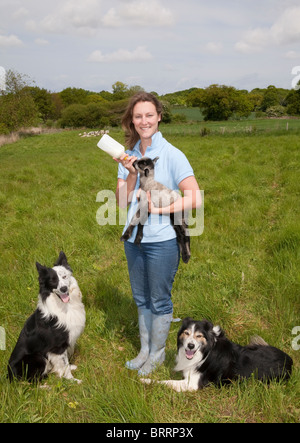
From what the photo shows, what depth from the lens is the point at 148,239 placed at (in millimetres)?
2775

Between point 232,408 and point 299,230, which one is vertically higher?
point 299,230

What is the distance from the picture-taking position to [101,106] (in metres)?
47.6

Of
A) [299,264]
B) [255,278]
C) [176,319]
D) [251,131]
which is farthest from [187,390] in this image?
[251,131]

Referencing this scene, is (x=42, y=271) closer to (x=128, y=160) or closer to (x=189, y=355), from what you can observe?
(x=128, y=160)

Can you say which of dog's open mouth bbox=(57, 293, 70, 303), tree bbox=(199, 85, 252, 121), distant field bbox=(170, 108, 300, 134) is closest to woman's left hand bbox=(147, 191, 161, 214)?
dog's open mouth bbox=(57, 293, 70, 303)

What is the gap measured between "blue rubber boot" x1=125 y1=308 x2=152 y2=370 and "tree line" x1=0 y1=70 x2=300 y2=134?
26.4 m

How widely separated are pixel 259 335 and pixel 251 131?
24.0m

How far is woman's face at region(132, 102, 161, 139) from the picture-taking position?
280 centimetres

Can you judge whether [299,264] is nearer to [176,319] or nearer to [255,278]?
[255,278]

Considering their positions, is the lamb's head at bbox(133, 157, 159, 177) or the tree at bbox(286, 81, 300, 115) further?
the tree at bbox(286, 81, 300, 115)

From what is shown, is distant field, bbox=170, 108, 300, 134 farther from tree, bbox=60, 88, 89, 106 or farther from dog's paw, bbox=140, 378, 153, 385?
tree, bbox=60, 88, 89, 106

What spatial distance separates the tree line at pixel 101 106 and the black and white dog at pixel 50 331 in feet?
87.2
